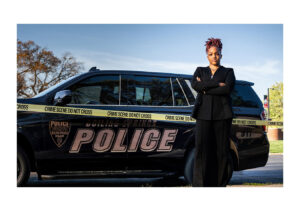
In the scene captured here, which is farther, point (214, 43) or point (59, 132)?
point (59, 132)

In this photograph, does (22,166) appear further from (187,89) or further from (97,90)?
(187,89)

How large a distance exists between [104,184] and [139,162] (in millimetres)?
1045

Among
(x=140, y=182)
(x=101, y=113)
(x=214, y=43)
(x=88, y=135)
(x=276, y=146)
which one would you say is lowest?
(x=140, y=182)

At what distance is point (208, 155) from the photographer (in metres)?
4.85

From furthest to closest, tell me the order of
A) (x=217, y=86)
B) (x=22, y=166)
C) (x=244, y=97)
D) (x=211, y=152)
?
1. (x=244, y=97)
2. (x=22, y=166)
3. (x=211, y=152)
4. (x=217, y=86)

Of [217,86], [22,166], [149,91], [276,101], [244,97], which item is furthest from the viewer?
[276,101]

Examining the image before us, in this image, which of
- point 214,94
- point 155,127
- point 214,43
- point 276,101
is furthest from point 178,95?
point 276,101

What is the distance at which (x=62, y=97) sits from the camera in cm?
517

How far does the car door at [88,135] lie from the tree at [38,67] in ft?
2.86

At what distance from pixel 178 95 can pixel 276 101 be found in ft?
7.62

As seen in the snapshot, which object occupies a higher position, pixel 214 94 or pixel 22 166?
pixel 214 94

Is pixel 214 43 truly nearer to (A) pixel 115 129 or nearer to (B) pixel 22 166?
(A) pixel 115 129

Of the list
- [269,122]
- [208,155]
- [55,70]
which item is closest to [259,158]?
[269,122]

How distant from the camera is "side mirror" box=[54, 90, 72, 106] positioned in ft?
16.8
